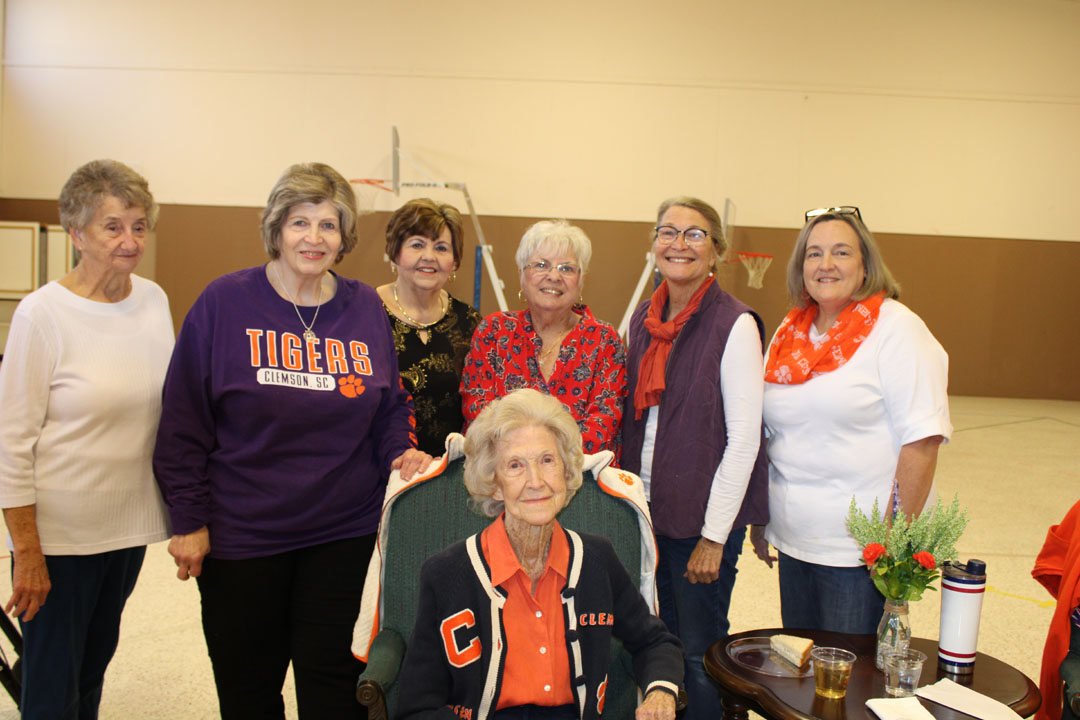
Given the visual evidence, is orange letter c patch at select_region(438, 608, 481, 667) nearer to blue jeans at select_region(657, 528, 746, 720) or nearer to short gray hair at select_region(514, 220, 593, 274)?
blue jeans at select_region(657, 528, 746, 720)

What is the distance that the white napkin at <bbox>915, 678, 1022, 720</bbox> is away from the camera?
4.91 ft

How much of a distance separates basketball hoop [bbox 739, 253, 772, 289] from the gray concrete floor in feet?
9.96

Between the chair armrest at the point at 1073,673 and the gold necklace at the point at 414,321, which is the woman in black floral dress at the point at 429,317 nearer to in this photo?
the gold necklace at the point at 414,321

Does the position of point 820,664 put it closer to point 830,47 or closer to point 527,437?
point 527,437

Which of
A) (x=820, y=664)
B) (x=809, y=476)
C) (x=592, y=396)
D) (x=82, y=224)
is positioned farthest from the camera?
(x=592, y=396)

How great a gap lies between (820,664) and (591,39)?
852 cm

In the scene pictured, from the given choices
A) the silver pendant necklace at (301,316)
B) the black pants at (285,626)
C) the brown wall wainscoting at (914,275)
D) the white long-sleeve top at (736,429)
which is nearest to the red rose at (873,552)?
the white long-sleeve top at (736,429)

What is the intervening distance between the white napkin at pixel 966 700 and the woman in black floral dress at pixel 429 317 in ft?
4.46

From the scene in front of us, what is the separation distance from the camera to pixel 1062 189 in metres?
9.20

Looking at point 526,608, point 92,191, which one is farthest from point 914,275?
point 92,191

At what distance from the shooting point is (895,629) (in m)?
1.66

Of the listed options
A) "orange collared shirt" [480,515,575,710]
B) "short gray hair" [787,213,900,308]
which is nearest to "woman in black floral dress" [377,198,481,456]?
"orange collared shirt" [480,515,575,710]

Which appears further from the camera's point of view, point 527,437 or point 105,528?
point 105,528

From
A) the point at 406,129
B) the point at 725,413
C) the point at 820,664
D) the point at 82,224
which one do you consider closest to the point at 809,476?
the point at 725,413
